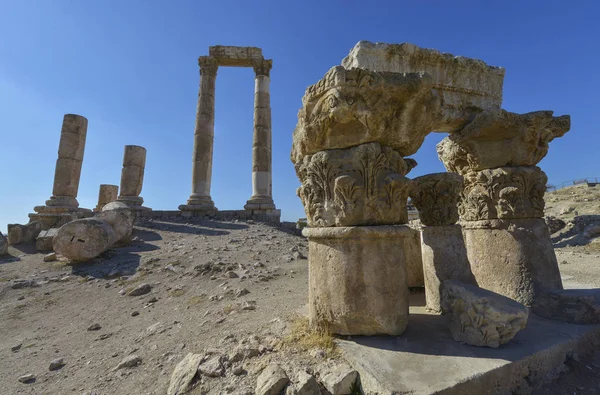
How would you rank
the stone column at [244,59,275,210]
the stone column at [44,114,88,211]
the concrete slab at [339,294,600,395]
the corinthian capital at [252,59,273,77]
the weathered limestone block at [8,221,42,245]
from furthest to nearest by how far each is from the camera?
the corinthian capital at [252,59,273,77] → the stone column at [244,59,275,210] → the stone column at [44,114,88,211] → the weathered limestone block at [8,221,42,245] → the concrete slab at [339,294,600,395]

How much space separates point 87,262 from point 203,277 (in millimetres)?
3338

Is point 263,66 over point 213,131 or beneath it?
over

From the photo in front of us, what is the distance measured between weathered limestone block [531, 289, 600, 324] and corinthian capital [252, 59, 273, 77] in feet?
48.5

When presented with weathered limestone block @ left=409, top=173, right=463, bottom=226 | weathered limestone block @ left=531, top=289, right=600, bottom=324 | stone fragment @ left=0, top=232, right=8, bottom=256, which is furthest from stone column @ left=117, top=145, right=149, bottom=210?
weathered limestone block @ left=531, top=289, right=600, bottom=324

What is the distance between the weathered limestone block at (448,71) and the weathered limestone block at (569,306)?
7.23 ft

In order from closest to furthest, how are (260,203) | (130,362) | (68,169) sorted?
(130,362)
(68,169)
(260,203)

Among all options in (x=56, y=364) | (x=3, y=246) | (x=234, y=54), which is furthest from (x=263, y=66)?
(x=56, y=364)

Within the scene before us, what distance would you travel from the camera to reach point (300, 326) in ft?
8.61

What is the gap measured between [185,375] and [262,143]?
12776 millimetres

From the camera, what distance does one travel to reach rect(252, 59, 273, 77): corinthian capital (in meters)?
15.2

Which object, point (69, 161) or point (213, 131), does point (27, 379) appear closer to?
point (213, 131)

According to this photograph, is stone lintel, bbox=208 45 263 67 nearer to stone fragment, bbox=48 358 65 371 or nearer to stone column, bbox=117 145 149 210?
stone column, bbox=117 145 149 210

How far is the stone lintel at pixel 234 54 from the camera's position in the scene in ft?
49.4

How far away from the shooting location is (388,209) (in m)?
2.47
